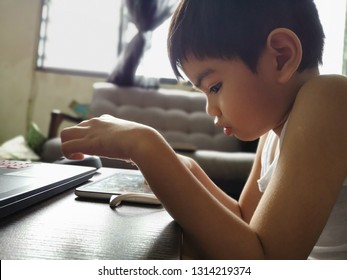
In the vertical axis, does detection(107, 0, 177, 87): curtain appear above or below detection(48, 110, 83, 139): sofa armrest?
above

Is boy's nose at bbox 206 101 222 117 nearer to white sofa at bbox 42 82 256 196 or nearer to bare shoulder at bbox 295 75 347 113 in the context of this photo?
bare shoulder at bbox 295 75 347 113

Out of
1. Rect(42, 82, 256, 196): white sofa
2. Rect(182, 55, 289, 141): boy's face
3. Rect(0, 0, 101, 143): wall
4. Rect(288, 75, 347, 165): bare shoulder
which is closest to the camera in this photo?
Rect(288, 75, 347, 165): bare shoulder

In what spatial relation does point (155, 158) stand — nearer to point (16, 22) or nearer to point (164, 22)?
point (164, 22)

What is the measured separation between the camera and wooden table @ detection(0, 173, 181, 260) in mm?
230

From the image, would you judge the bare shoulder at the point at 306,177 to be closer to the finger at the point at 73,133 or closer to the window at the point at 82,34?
the finger at the point at 73,133

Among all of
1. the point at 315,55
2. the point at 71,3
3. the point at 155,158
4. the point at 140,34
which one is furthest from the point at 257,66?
the point at 71,3

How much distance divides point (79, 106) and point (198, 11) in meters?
1.88

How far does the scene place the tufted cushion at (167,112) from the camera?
1.69 metres

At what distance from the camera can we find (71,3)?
2.32 meters

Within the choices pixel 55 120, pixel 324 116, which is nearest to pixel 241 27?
pixel 324 116

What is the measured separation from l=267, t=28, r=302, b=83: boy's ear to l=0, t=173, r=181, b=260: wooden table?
0.82 ft

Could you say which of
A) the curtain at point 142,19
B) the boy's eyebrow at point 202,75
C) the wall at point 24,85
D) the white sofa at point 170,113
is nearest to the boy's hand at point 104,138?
the boy's eyebrow at point 202,75

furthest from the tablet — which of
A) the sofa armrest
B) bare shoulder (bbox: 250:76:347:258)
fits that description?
the sofa armrest
